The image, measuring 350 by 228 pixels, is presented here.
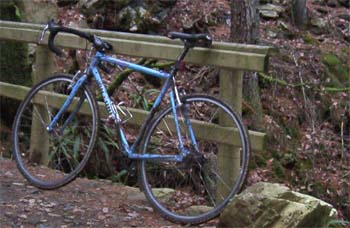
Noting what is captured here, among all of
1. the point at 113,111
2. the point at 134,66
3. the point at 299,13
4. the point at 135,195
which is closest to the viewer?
the point at 134,66

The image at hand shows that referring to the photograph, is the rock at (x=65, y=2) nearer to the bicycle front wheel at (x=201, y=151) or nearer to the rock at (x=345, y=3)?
the bicycle front wheel at (x=201, y=151)

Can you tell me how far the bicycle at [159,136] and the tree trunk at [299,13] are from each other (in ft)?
29.7

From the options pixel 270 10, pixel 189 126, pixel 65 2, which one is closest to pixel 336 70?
pixel 270 10

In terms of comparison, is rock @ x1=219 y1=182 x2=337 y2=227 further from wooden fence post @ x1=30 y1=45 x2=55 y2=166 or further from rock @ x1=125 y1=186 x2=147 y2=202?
wooden fence post @ x1=30 y1=45 x2=55 y2=166

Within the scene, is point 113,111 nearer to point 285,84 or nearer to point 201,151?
point 201,151

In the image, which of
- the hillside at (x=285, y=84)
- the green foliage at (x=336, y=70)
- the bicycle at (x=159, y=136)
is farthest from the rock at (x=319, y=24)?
the bicycle at (x=159, y=136)

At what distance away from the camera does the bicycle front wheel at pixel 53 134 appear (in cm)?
555

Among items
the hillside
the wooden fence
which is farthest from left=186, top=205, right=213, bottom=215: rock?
the hillside

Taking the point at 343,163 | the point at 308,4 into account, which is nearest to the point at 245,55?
the point at 343,163

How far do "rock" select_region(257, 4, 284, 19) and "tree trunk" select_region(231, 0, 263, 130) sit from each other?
443 cm

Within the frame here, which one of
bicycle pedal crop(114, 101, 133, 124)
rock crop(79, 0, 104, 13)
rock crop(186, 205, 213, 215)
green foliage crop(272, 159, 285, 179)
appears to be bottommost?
green foliage crop(272, 159, 285, 179)

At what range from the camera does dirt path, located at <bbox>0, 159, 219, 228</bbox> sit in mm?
4926

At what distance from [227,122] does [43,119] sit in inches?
81.3

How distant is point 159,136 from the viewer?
5379 millimetres
